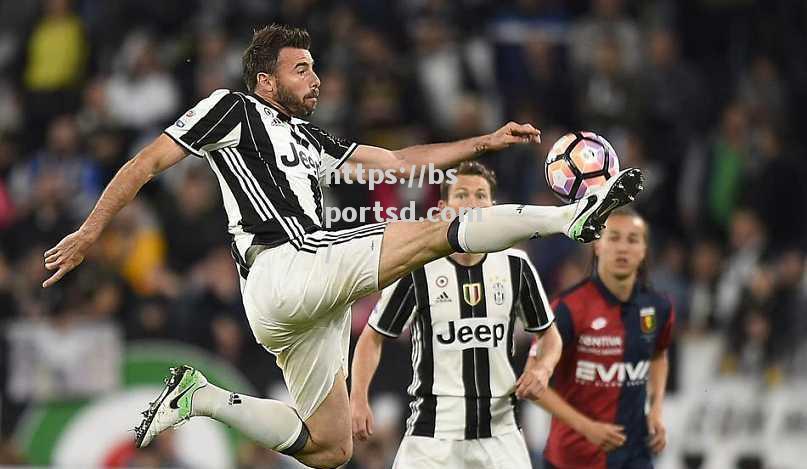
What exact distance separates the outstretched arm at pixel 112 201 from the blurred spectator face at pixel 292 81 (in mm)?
583

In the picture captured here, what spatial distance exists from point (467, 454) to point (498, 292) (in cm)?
77

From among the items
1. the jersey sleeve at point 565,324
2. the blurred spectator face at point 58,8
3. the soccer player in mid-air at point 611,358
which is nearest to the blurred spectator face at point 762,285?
the soccer player in mid-air at point 611,358

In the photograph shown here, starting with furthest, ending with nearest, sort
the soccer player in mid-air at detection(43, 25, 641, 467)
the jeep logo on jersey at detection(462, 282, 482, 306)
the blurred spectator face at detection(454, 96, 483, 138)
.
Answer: the blurred spectator face at detection(454, 96, 483, 138), the jeep logo on jersey at detection(462, 282, 482, 306), the soccer player in mid-air at detection(43, 25, 641, 467)

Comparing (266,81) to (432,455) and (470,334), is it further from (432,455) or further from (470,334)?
(432,455)

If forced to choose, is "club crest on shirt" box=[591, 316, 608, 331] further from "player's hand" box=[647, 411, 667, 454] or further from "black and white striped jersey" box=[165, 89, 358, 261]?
"black and white striped jersey" box=[165, 89, 358, 261]

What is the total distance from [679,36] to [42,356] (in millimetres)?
6416

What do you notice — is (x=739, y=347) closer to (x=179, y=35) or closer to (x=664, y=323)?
(x=664, y=323)

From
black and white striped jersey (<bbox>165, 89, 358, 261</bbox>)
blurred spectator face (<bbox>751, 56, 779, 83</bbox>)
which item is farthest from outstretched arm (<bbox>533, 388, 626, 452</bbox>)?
blurred spectator face (<bbox>751, 56, 779, 83</bbox>)

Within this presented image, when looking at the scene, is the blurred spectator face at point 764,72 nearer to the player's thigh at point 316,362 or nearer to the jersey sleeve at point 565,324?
the jersey sleeve at point 565,324

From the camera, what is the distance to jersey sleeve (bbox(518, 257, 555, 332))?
6.91m

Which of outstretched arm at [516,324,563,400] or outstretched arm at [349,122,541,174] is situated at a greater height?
→ outstretched arm at [349,122,541,174]

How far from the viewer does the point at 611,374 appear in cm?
729

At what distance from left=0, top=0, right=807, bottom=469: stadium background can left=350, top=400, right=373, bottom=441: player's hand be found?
3490 millimetres

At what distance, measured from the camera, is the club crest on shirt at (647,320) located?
24.4ft
